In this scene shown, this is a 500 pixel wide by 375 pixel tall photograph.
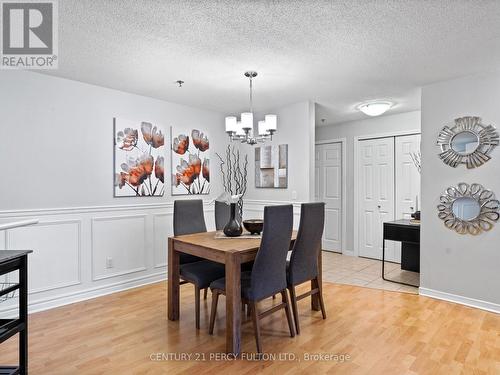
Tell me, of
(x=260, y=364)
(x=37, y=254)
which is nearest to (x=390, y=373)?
(x=260, y=364)

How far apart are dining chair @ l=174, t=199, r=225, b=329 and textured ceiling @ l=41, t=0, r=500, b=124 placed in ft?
4.50

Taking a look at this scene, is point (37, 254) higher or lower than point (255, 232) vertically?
lower

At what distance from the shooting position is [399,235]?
3963 millimetres

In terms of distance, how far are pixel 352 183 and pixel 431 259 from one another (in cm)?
223

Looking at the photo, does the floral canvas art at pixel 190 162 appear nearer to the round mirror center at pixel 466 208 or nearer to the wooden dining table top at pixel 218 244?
the wooden dining table top at pixel 218 244

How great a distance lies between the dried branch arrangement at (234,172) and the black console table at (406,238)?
2163mm

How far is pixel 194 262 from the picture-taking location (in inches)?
125

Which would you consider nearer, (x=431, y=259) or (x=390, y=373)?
(x=390, y=373)

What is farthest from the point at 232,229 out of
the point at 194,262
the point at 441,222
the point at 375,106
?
the point at 375,106

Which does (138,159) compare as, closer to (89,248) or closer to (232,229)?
(89,248)

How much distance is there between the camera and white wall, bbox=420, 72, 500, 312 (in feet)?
10.1

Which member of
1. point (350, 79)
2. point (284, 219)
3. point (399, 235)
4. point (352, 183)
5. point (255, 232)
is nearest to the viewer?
point (284, 219)

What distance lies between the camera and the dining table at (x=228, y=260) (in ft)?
7.54

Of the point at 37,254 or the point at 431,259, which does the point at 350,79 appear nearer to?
the point at 431,259
